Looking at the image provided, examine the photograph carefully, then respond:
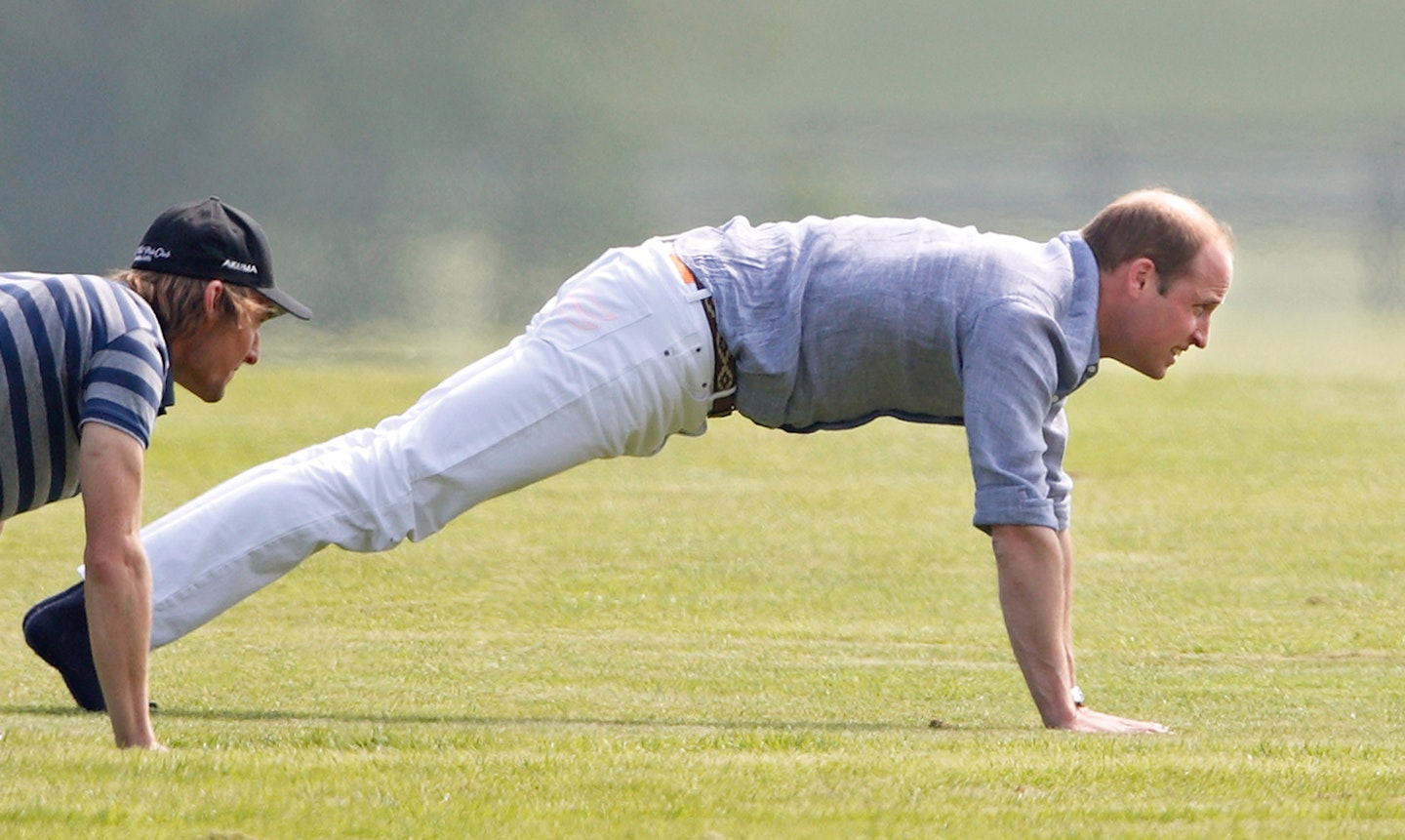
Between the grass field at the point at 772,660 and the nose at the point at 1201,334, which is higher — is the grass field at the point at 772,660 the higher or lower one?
the lower one

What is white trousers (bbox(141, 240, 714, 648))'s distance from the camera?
15.3 ft

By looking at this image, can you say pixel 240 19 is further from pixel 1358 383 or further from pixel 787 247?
pixel 787 247

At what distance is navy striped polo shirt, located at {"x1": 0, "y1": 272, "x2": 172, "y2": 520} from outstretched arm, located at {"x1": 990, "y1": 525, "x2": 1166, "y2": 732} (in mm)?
1909

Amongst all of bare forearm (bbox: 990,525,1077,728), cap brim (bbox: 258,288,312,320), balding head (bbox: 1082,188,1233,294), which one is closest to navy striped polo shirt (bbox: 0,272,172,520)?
cap brim (bbox: 258,288,312,320)

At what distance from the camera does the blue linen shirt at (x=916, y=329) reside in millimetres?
4676

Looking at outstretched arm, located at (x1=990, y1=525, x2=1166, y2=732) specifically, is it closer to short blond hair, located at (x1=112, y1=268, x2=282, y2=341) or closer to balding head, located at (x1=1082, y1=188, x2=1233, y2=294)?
balding head, located at (x1=1082, y1=188, x2=1233, y2=294)

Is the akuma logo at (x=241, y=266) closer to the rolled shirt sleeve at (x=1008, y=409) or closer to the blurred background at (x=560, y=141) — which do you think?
the rolled shirt sleeve at (x=1008, y=409)

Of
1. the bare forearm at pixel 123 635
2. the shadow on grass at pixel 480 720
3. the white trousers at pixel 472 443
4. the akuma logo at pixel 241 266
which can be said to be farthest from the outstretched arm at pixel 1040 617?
the bare forearm at pixel 123 635

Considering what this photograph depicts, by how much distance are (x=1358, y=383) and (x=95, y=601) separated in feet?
45.1

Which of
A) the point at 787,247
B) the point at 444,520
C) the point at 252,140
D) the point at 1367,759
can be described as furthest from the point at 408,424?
the point at 252,140

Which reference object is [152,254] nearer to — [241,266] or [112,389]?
[241,266]

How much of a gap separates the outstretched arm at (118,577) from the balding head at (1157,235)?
7.73ft

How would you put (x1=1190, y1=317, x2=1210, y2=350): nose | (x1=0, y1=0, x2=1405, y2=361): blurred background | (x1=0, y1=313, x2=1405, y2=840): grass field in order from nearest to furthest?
1. (x1=0, y1=313, x2=1405, y2=840): grass field
2. (x1=1190, y1=317, x2=1210, y2=350): nose
3. (x1=0, y1=0, x2=1405, y2=361): blurred background

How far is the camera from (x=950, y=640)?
6.86m
